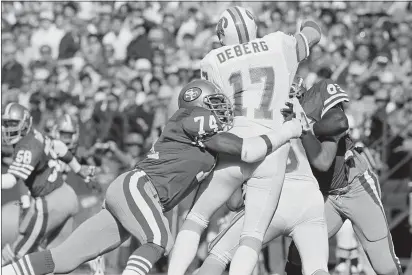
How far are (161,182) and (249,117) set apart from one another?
73 centimetres

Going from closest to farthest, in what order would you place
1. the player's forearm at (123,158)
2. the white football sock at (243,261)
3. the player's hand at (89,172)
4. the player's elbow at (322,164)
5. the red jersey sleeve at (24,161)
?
the white football sock at (243,261) → the player's elbow at (322,164) → the red jersey sleeve at (24,161) → the player's hand at (89,172) → the player's forearm at (123,158)

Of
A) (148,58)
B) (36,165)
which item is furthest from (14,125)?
(148,58)

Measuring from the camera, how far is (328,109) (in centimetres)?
649

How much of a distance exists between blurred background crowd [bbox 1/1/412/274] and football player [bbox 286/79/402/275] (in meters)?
2.08

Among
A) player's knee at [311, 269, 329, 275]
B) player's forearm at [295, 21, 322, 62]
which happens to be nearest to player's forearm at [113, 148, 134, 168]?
player's forearm at [295, 21, 322, 62]

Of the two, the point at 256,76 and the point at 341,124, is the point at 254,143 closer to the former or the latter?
the point at 256,76

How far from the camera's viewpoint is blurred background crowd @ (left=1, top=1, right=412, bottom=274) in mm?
10617

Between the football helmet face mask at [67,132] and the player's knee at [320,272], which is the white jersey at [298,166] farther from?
the football helmet face mask at [67,132]

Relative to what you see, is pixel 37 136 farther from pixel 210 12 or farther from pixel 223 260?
pixel 210 12

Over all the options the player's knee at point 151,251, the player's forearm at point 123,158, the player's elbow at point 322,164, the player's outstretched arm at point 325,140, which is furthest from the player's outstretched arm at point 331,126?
the player's forearm at point 123,158

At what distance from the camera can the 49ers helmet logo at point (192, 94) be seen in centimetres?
633

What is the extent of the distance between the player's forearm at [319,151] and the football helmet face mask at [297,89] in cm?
45

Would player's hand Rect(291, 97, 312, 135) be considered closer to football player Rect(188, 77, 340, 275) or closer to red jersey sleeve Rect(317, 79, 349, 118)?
football player Rect(188, 77, 340, 275)

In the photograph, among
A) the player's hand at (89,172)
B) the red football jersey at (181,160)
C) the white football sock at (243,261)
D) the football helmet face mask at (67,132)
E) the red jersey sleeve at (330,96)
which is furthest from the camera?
the football helmet face mask at (67,132)
